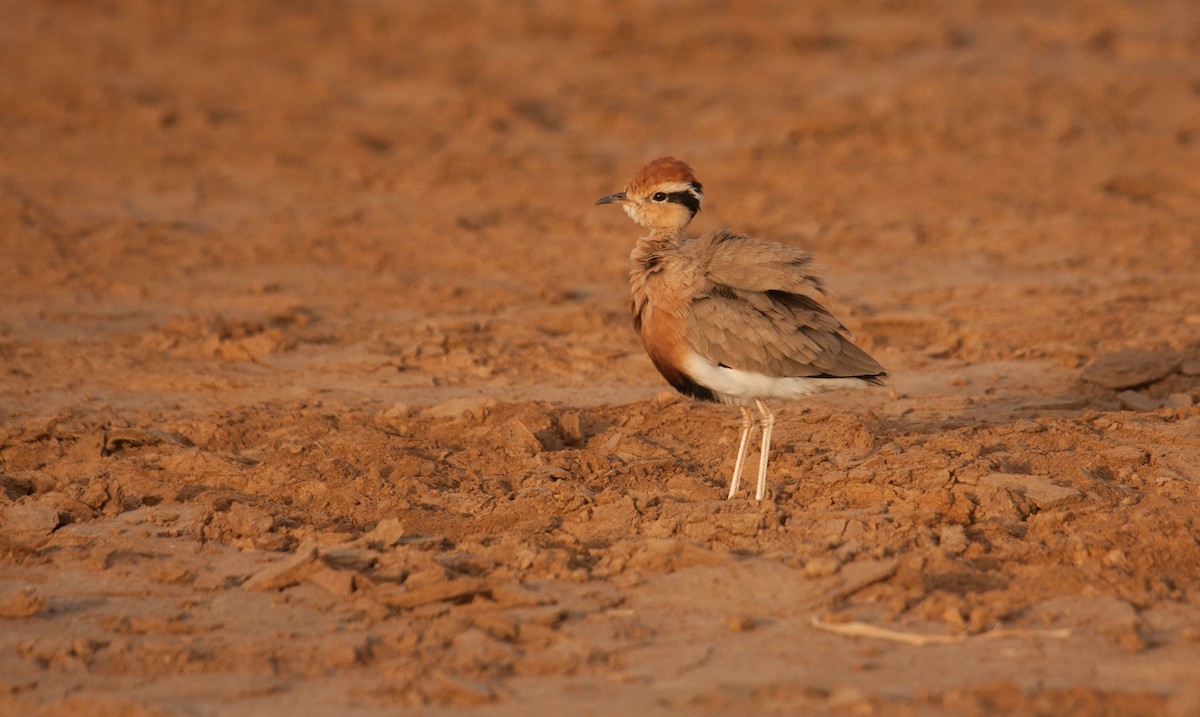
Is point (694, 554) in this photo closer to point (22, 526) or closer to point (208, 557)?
point (208, 557)

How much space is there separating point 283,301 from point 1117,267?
6.40m

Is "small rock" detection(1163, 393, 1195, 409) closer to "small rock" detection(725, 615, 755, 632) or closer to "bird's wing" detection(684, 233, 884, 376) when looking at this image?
"bird's wing" detection(684, 233, 884, 376)

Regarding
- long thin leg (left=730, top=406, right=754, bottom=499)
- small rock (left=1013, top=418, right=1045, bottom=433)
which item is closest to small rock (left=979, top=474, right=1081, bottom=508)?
small rock (left=1013, top=418, right=1045, bottom=433)

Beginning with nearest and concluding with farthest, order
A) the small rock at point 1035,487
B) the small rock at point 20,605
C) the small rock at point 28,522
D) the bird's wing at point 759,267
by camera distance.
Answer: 1. the small rock at point 20,605
2. the small rock at point 28,522
3. the small rock at point 1035,487
4. the bird's wing at point 759,267

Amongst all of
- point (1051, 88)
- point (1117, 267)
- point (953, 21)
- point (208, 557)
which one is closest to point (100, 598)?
point (208, 557)

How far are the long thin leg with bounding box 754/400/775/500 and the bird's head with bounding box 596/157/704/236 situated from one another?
1.05 metres

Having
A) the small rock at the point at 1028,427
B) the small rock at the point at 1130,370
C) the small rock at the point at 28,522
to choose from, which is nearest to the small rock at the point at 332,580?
the small rock at the point at 28,522

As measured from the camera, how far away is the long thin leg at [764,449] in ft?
21.4

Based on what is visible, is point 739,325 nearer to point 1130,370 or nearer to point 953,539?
point 953,539

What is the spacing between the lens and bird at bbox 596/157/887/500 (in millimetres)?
6535

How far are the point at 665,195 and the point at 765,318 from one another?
89cm

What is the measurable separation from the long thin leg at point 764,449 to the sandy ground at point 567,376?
0.34 feet

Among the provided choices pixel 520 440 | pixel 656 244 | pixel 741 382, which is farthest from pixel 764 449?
pixel 520 440

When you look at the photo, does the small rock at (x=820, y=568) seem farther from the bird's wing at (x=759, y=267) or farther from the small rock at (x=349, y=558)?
the small rock at (x=349, y=558)
